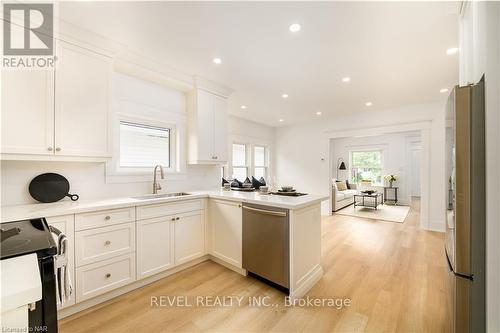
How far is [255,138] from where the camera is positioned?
19.8 ft

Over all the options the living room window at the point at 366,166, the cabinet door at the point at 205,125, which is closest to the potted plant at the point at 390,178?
the living room window at the point at 366,166

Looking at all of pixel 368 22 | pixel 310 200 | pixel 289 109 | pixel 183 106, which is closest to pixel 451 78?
pixel 368 22

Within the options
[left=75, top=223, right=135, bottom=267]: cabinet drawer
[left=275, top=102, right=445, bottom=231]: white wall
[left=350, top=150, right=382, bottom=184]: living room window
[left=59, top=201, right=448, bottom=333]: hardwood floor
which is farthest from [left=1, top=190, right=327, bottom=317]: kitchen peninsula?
[left=350, top=150, right=382, bottom=184]: living room window

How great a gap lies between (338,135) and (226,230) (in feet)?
13.8

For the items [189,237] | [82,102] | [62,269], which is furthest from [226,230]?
[82,102]

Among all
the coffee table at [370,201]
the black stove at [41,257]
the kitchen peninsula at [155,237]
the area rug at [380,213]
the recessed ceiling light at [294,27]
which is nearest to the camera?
the black stove at [41,257]

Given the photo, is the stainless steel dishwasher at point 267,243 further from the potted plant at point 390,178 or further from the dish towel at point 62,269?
the potted plant at point 390,178

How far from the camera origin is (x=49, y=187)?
2070mm

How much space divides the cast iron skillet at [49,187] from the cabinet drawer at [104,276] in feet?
2.62

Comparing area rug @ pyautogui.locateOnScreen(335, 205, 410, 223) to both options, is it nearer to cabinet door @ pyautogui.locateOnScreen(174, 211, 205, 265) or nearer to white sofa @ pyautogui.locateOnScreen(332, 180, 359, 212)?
white sofa @ pyautogui.locateOnScreen(332, 180, 359, 212)

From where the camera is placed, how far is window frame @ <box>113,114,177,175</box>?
264 cm

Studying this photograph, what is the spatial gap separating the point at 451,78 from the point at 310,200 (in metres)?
3.06

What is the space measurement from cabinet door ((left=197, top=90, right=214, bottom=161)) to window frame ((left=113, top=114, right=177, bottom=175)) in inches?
16.6

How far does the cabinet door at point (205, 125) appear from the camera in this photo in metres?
3.20
